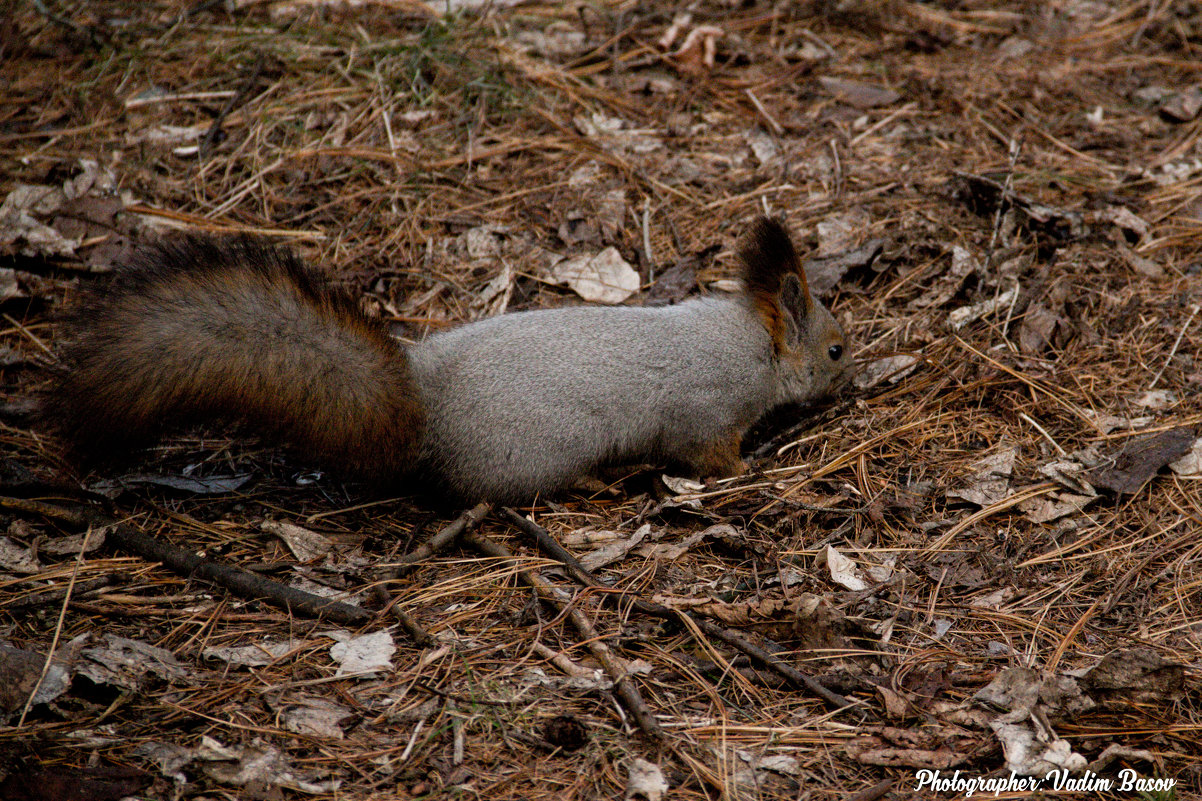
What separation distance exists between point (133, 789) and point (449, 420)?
163cm

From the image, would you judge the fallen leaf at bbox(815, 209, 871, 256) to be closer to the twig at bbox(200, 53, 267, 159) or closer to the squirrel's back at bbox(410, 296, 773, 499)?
the squirrel's back at bbox(410, 296, 773, 499)

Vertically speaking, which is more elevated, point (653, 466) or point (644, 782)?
point (644, 782)

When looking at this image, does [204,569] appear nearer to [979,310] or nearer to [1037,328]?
[979,310]

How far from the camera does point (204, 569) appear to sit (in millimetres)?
2922

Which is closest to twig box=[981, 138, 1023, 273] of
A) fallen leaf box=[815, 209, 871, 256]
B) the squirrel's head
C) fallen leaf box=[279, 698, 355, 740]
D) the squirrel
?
fallen leaf box=[815, 209, 871, 256]

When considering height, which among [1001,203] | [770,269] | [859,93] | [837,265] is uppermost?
[859,93]

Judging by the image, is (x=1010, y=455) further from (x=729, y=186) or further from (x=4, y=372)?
(x=4, y=372)

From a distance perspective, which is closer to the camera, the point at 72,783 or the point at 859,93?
the point at 72,783

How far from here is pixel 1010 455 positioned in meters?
3.62

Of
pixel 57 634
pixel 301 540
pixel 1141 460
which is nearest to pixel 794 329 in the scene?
pixel 1141 460

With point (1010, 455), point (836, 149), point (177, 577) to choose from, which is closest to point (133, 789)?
point (177, 577)

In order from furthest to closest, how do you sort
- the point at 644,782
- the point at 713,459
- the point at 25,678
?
the point at 713,459 < the point at 25,678 < the point at 644,782

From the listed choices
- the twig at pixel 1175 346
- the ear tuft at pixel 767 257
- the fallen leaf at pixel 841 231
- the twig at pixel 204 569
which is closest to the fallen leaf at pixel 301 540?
the twig at pixel 204 569

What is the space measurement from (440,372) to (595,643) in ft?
4.24
